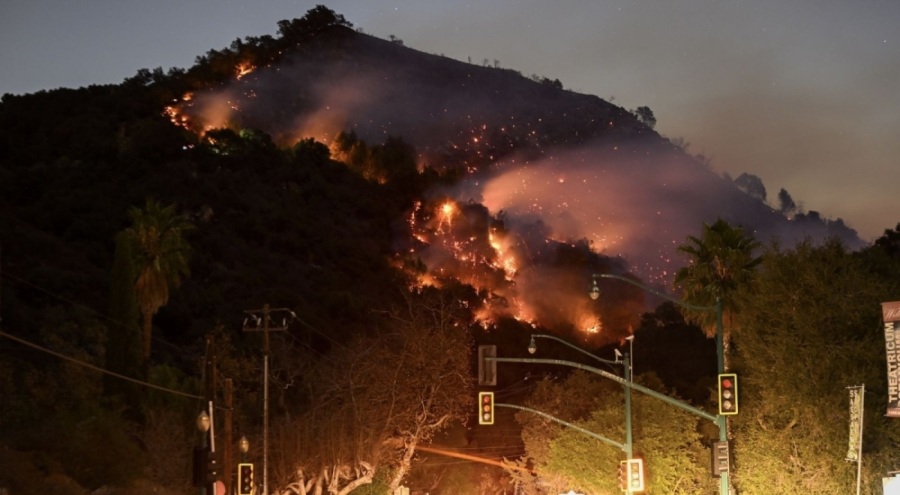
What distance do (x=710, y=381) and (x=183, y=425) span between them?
48280mm

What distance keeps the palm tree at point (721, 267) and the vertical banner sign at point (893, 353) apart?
70.5 ft

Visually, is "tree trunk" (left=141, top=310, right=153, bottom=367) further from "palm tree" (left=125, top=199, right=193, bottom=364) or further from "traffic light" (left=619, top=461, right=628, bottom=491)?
"traffic light" (left=619, top=461, right=628, bottom=491)

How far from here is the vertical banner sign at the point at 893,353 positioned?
26672mm

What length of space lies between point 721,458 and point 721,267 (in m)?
20.8

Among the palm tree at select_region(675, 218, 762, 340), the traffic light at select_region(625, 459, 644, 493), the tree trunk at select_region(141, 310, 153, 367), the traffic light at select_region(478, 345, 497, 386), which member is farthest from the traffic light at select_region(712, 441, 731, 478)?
the tree trunk at select_region(141, 310, 153, 367)

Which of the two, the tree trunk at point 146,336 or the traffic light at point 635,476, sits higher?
the tree trunk at point 146,336

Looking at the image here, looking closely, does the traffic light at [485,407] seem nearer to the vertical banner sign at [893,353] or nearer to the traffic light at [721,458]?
the traffic light at [721,458]

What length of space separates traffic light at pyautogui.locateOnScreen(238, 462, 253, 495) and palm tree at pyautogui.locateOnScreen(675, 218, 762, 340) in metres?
23.1

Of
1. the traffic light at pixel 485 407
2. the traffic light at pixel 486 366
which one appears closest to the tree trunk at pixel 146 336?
the traffic light at pixel 485 407

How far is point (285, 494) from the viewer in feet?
154

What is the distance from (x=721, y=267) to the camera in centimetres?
5056

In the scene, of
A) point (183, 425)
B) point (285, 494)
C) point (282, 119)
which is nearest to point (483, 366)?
point (285, 494)

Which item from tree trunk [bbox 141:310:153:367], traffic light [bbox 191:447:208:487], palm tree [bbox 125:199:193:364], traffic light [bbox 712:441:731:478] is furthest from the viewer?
palm tree [bbox 125:199:193:364]

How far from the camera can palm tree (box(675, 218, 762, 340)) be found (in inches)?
1956
